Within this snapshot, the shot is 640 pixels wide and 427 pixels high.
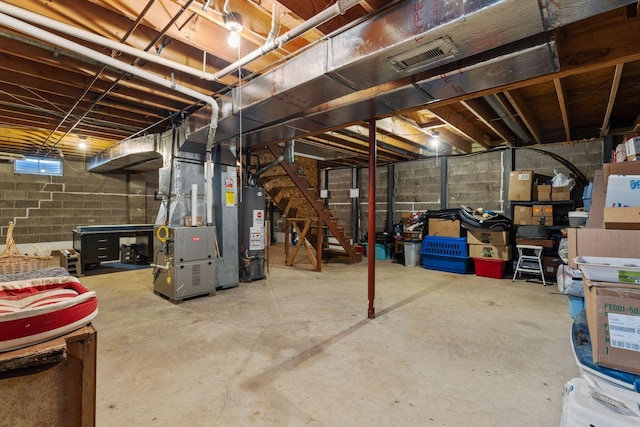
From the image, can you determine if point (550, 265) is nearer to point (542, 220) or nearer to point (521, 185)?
point (542, 220)

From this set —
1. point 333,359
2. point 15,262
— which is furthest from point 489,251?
point 15,262

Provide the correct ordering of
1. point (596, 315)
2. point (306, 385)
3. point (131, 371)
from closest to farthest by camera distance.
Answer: point (596, 315) → point (306, 385) → point (131, 371)

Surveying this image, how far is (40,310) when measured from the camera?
83cm

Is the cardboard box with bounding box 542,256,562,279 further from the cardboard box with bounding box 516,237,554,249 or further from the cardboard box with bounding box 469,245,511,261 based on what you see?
the cardboard box with bounding box 469,245,511,261

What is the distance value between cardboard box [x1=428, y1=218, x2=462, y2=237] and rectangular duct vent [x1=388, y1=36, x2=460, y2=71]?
4207mm

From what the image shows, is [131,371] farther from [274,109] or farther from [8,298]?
[274,109]

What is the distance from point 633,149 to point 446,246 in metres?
3.38

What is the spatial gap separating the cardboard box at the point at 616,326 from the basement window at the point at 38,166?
381 inches

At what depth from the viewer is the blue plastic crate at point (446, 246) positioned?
526 centimetres

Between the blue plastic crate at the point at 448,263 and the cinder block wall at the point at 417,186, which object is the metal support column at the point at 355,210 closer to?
the cinder block wall at the point at 417,186

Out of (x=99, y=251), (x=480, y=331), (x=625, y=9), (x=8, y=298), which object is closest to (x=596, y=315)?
(x=480, y=331)

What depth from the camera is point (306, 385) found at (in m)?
1.93

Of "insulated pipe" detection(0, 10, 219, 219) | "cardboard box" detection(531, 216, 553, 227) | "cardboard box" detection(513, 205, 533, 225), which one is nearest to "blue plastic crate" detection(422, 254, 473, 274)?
"cardboard box" detection(513, 205, 533, 225)

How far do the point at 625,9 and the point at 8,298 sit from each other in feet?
11.1
